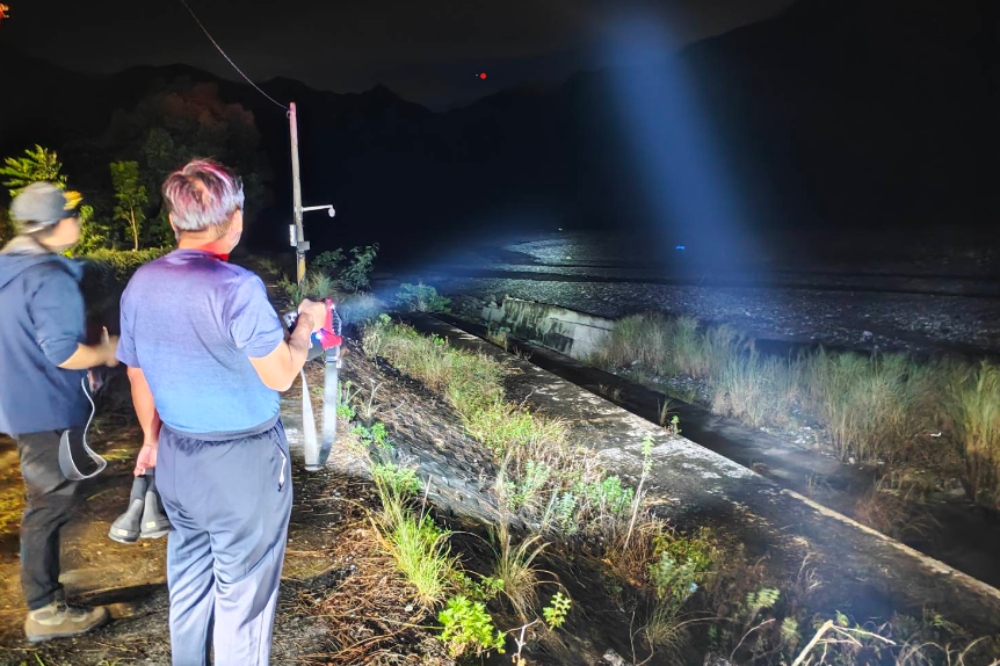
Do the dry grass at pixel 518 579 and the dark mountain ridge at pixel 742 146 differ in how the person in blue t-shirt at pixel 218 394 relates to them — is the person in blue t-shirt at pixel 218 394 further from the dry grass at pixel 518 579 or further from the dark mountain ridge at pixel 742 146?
the dark mountain ridge at pixel 742 146

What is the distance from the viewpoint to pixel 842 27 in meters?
78.1

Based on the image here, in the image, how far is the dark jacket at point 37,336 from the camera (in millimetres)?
2281

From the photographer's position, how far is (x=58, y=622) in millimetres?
2465

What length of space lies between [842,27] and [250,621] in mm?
95758

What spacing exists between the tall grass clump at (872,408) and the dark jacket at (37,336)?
637cm

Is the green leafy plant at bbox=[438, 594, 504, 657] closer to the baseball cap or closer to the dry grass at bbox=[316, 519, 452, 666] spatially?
the dry grass at bbox=[316, 519, 452, 666]

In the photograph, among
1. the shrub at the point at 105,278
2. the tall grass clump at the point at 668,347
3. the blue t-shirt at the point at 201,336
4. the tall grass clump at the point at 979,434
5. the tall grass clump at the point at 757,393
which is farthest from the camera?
the tall grass clump at the point at 668,347

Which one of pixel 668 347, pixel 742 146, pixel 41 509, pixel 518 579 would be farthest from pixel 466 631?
pixel 742 146

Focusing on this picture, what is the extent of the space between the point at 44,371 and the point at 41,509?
540 millimetres

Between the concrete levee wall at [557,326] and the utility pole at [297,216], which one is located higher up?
the utility pole at [297,216]

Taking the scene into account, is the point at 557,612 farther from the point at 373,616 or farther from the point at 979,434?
the point at 979,434

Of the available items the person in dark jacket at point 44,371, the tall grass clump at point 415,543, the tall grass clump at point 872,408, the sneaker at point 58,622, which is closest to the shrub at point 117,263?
the tall grass clump at point 415,543

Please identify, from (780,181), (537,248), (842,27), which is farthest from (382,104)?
(537,248)

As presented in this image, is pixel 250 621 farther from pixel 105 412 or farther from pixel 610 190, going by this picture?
pixel 610 190
